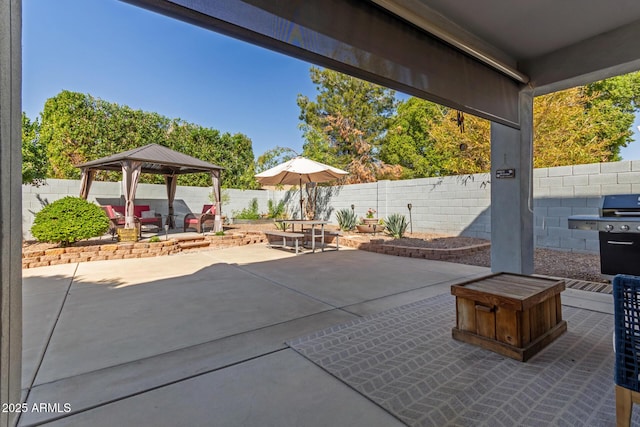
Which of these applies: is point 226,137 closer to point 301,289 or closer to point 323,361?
point 301,289

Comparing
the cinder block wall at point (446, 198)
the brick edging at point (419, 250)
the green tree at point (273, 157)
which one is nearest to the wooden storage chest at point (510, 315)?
the brick edging at point (419, 250)

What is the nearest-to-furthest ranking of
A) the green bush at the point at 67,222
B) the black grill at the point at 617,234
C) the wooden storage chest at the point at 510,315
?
the wooden storage chest at the point at 510,315
the black grill at the point at 617,234
the green bush at the point at 67,222

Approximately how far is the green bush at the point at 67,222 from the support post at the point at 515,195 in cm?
775

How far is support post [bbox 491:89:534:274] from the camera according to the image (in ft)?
13.4

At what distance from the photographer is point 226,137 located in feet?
47.0

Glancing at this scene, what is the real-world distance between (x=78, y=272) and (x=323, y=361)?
512 cm

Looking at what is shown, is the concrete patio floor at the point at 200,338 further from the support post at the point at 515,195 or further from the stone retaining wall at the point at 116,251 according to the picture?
the support post at the point at 515,195

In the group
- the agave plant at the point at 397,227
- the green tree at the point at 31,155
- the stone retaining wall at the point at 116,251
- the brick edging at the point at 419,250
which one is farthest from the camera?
the agave plant at the point at 397,227

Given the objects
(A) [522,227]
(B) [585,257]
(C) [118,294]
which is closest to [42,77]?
(C) [118,294]

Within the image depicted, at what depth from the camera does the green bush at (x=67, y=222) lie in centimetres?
609

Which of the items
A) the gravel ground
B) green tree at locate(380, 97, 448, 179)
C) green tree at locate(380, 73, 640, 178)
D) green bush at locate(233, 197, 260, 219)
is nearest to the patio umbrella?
the gravel ground

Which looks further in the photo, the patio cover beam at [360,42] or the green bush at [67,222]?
the green bush at [67,222]

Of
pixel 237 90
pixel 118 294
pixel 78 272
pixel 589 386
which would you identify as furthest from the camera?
pixel 237 90

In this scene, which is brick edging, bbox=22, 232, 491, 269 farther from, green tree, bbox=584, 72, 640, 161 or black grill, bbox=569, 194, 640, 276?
green tree, bbox=584, 72, 640, 161
